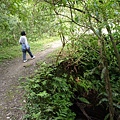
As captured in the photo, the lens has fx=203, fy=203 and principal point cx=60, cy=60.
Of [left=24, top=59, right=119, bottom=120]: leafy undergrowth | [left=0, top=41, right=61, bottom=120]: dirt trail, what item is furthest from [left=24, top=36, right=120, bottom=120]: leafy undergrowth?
[left=0, top=41, right=61, bottom=120]: dirt trail

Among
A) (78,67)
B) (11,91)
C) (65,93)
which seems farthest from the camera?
(78,67)

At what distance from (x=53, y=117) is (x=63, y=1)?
272 cm

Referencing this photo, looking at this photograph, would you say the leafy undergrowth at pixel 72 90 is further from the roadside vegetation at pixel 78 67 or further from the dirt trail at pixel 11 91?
the dirt trail at pixel 11 91

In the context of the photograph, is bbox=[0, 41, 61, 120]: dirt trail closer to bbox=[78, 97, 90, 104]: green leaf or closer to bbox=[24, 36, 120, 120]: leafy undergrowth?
bbox=[24, 36, 120, 120]: leafy undergrowth

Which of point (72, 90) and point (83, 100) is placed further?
point (72, 90)

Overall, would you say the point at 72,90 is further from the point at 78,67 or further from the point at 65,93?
the point at 78,67

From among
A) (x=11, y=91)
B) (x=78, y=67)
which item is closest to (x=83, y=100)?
(x=78, y=67)

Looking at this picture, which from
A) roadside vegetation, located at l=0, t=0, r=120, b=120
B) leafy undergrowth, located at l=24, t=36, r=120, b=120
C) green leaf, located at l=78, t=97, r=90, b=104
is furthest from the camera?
green leaf, located at l=78, t=97, r=90, b=104

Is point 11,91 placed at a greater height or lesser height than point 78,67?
lesser

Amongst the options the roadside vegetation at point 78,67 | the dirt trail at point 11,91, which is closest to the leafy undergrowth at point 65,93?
the roadside vegetation at point 78,67

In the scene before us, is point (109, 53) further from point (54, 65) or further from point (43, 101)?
point (43, 101)

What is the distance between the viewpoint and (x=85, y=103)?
635cm

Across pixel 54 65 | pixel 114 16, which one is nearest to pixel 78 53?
pixel 54 65

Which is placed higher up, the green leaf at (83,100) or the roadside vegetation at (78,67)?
the roadside vegetation at (78,67)
